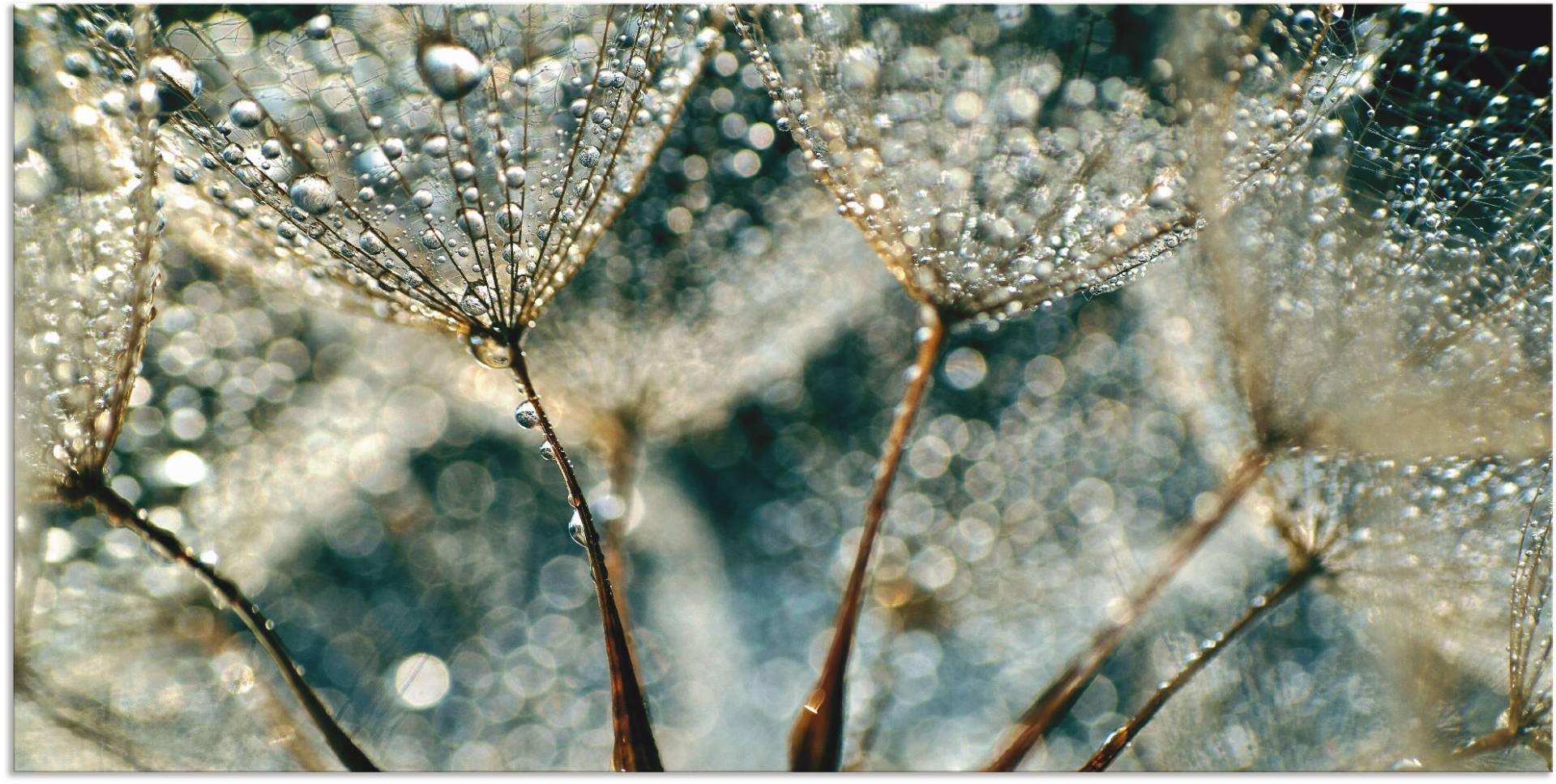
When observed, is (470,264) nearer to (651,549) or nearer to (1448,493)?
(1448,493)

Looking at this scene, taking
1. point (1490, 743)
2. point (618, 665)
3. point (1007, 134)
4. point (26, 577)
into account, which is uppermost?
point (1007, 134)

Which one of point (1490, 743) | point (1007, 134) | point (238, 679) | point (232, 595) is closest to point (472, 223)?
point (232, 595)

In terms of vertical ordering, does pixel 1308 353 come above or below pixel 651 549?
above

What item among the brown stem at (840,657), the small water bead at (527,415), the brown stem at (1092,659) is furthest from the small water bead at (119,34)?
the brown stem at (1092,659)

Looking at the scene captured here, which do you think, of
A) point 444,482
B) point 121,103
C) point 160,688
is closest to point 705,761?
point 444,482

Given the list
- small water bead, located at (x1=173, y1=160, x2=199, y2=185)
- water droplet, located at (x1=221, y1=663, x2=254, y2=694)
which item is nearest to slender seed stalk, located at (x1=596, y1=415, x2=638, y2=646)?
water droplet, located at (x1=221, y1=663, x2=254, y2=694)

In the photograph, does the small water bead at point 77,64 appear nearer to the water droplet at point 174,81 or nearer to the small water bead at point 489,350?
the water droplet at point 174,81

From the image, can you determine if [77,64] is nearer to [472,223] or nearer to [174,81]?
[174,81]
